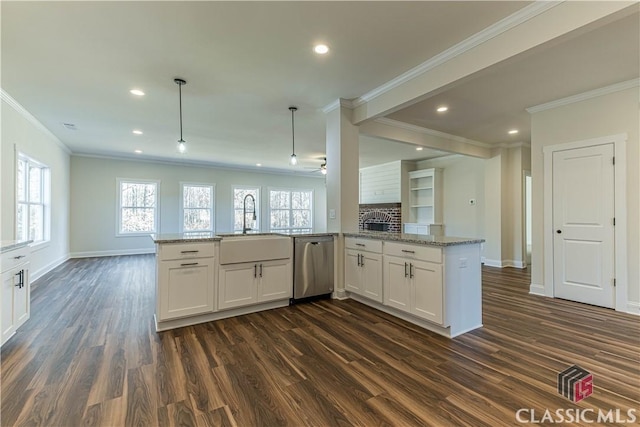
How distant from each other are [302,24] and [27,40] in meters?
2.46

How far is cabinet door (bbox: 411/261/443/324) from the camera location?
281cm

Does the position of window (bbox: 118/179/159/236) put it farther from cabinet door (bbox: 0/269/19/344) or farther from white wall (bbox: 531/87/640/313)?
white wall (bbox: 531/87/640/313)

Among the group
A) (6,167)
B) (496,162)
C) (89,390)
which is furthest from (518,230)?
(6,167)

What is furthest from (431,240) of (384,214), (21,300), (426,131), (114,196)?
(114,196)

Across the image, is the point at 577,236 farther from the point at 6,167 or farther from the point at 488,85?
the point at 6,167

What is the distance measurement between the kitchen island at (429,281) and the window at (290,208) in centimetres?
672

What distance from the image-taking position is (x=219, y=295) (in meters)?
3.24

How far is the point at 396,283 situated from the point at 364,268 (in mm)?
553

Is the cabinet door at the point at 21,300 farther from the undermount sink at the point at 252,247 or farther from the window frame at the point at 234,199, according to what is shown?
the window frame at the point at 234,199

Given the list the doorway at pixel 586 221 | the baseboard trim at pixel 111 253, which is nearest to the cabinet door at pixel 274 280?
the doorway at pixel 586 221

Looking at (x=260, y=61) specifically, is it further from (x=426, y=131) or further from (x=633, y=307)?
(x=633, y=307)

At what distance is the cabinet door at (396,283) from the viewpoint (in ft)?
10.4

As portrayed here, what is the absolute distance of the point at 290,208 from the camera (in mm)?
10781

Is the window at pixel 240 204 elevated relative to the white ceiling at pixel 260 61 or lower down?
lower down
